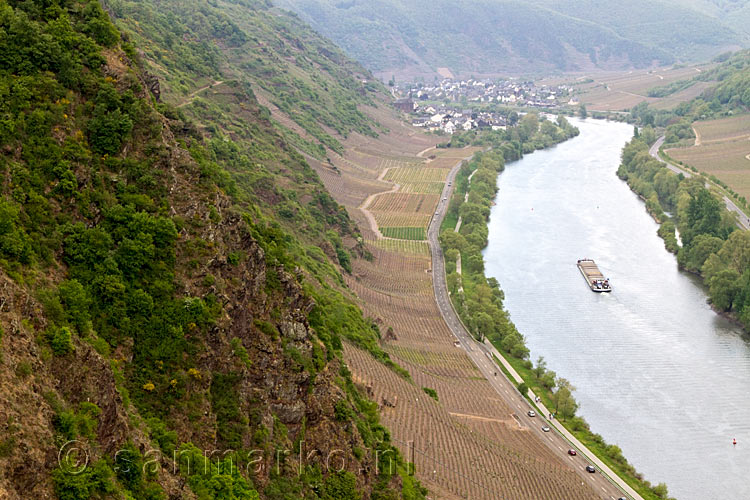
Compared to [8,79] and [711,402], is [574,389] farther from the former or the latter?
[8,79]

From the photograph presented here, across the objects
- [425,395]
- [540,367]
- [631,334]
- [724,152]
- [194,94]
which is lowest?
[724,152]

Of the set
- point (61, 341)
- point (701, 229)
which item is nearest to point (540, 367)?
point (701, 229)

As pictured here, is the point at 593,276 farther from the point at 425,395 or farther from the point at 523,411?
the point at 425,395

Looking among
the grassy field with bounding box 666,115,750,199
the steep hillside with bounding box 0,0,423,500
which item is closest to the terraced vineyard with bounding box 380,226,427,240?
the grassy field with bounding box 666,115,750,199

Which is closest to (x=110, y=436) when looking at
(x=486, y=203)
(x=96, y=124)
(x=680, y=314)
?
(x=96, y=124)

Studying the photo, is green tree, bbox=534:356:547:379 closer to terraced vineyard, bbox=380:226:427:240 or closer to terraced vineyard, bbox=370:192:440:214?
terraced vineyard, bbox=380:226:427:240

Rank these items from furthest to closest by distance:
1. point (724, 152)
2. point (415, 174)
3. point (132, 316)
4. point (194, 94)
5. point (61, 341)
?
1. point (724, 152)
2. point (415, 174)
3. point (194, 94)
4. point (132, 316)
5. point (61, 341)
